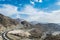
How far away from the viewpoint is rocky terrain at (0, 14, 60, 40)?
8135 centimetres

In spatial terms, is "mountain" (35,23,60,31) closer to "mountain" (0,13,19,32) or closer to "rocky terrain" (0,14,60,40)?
"rocky terrain" (0,14,60,40)

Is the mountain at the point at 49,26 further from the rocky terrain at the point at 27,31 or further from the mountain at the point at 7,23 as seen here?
the mountain at the point at 7,23

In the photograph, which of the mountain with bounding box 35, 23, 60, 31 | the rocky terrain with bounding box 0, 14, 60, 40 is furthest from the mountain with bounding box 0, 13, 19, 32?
the mountain with bounding box 35, 23, 60, 31

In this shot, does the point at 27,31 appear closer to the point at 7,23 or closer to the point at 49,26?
the point at 49,26

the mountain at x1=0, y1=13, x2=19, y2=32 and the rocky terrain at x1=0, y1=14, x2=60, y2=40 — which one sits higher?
the mountain at x1=0, y1=13, x2=19, y2=32

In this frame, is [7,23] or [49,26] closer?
[49,26]

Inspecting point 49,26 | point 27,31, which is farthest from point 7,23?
point 49,26

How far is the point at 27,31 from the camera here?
91250 mm

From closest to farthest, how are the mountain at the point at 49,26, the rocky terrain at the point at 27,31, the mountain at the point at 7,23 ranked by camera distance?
the rocky terrain at the point at 27,31
the mountain at the point at 49,26
the mountain at the point at 7,23

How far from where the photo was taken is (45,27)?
9575 cm

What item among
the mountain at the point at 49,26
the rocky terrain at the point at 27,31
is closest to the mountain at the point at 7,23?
the rocky terrain at the point at 27,31

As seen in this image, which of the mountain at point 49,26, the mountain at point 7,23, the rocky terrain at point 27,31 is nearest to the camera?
the rocky terrain at point 27,31

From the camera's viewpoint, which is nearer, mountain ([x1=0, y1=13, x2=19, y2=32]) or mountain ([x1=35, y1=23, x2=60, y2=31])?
mountain ([x1=35, y1=23, x2=60, y2=31])

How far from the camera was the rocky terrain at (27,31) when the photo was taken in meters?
81.3
